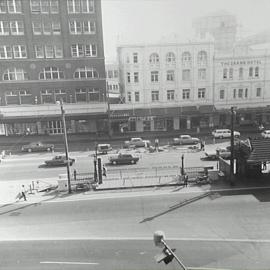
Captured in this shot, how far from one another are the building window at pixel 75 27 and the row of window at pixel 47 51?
1.67m

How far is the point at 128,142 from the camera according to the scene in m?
37.5

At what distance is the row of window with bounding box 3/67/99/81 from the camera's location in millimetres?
41719

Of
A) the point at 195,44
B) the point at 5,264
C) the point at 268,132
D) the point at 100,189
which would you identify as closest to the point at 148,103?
the point at 195,44

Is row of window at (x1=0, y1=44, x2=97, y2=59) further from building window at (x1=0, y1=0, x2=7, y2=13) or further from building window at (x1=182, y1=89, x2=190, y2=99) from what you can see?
building window at (x1=182, y1=89, x2=190, y2=99)

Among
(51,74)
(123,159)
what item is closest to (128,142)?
(123,159)

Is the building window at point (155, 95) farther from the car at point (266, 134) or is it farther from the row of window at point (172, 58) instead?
the car at point (266, 134)

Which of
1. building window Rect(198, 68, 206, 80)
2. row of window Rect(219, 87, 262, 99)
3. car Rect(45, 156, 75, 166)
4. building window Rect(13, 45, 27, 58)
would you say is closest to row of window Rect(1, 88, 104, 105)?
building window Rect(13, 45, 27, 58)

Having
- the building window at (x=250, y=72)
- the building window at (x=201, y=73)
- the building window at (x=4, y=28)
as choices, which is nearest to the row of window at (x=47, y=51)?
the building window at (x=4, y=28)

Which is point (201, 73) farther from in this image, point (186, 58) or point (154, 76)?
point (154, 76)

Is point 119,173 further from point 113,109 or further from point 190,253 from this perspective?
point 113,109

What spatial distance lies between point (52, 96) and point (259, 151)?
29.4 meters

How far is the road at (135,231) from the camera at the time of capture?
43.7ft

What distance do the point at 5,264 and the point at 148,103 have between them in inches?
1315

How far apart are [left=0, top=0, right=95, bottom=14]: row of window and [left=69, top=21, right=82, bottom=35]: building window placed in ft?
4.50
